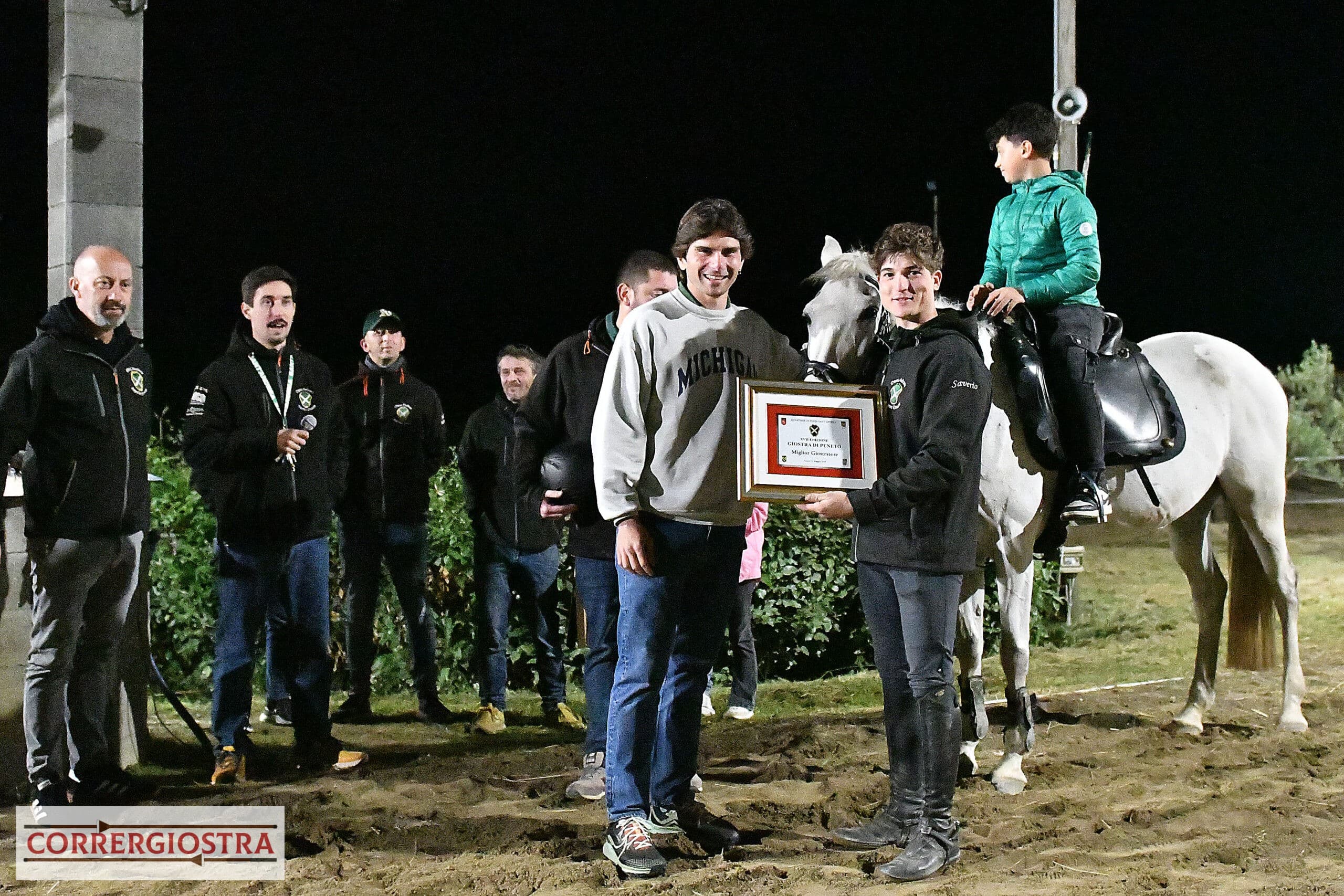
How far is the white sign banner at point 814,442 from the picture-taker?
3.73m

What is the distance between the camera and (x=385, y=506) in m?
6.37

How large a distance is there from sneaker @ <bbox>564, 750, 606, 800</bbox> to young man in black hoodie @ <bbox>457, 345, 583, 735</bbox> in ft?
5.15

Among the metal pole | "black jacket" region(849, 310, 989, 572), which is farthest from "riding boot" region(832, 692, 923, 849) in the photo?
the metal pole

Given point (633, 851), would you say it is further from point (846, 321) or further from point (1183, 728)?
point (1183, 728)

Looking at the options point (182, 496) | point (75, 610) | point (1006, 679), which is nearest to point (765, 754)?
point (1006, 679)

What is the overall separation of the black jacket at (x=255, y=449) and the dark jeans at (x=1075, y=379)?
3.26 m

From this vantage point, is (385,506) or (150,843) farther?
(385,506)

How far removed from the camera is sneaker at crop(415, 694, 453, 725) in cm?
636

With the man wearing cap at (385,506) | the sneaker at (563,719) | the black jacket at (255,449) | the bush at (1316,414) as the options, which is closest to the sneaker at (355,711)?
the man wearing cap at (385,506)

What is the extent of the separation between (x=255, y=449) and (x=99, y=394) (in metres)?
0.72

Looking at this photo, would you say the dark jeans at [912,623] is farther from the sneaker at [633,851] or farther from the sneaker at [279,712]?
the sneaker at [279,712]

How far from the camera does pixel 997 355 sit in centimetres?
540

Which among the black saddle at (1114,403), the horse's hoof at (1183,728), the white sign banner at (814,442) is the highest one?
→ the black saddle at (1114,403)

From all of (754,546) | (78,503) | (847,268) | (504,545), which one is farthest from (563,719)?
(847,268)
